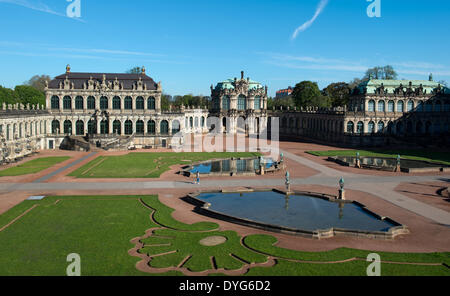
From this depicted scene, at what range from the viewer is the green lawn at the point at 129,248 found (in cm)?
2564

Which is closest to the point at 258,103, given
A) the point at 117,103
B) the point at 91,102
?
the point at 117,103

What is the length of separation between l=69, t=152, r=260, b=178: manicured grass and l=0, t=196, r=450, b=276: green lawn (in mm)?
20401

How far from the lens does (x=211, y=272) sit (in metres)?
25.4

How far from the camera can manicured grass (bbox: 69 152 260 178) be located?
59688mm

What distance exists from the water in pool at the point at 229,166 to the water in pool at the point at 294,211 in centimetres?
1635

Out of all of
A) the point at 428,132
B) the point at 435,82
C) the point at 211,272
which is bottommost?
the point at 211,272

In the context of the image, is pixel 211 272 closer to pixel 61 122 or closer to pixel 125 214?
pixel 125 214

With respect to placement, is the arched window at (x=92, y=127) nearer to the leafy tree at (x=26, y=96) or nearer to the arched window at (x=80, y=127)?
the arched window at (x=80, y=127)

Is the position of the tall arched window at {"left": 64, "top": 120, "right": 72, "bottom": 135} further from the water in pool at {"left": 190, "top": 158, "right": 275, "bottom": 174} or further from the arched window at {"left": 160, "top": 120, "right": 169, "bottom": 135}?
the water in pool at {"left": 190, "top": 158, "right": 275, "bottom": 174}

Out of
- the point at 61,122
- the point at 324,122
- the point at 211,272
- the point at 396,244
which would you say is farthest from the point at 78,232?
the point at 324,122

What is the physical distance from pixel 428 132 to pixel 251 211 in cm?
8803

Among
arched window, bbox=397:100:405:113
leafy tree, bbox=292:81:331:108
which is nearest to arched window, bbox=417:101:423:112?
arched window, bbox=397:100:405:113

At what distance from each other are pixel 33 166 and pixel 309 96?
379 ft

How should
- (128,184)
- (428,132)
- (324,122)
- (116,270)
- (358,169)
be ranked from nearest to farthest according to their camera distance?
(116,270)
(128,184)
(358,169)
(428,132)
(324,122)
